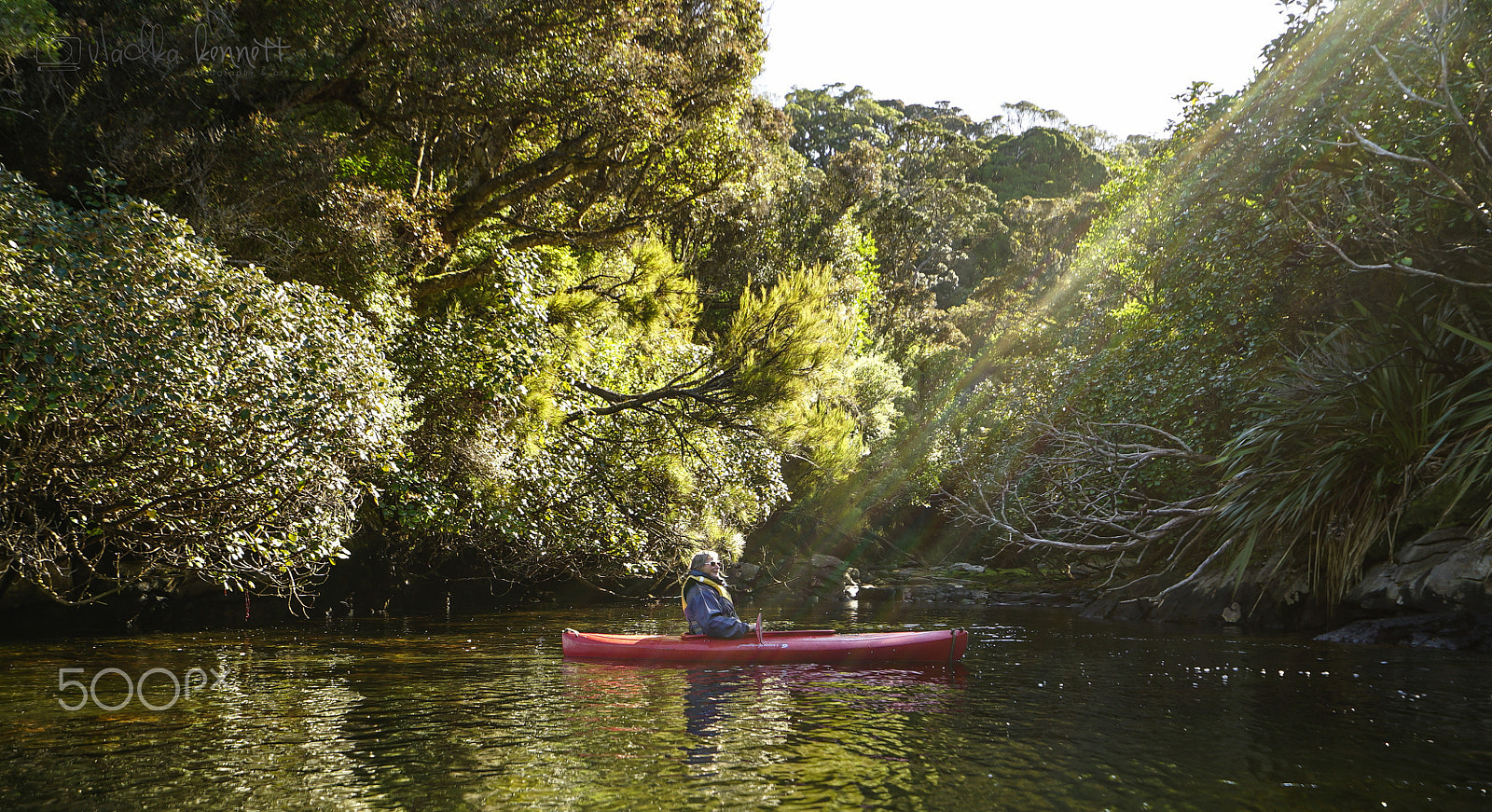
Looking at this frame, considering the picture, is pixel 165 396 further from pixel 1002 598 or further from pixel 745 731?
pixel 1002 598

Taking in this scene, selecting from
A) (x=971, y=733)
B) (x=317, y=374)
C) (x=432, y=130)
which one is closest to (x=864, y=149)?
(x=432, y=130)

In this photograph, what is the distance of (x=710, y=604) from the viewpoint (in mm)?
9461

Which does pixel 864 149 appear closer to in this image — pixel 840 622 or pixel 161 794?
pixel 840 622

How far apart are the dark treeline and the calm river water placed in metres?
1.59

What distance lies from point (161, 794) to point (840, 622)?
10.7 metres

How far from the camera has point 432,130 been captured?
12.4 metres

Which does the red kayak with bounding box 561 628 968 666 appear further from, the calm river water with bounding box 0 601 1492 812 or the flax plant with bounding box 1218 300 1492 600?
the flax plant with bounding box 1218 300 1492 600

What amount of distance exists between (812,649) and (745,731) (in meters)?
3.02

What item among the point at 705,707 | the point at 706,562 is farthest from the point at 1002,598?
the point at 705,707

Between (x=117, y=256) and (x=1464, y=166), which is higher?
(x=1464, y=166)

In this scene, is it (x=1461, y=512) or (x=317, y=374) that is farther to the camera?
(x=1461, y=512)

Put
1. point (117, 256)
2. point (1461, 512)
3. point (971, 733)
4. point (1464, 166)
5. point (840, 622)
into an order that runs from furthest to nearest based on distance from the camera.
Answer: point (840, 622) → point (1461, 512) → point (1464, 166) → point (117, 256) → point (971, 733)

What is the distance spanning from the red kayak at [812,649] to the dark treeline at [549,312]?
11.0 ft

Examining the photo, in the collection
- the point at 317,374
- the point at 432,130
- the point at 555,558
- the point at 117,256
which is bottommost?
the point at 555,558
